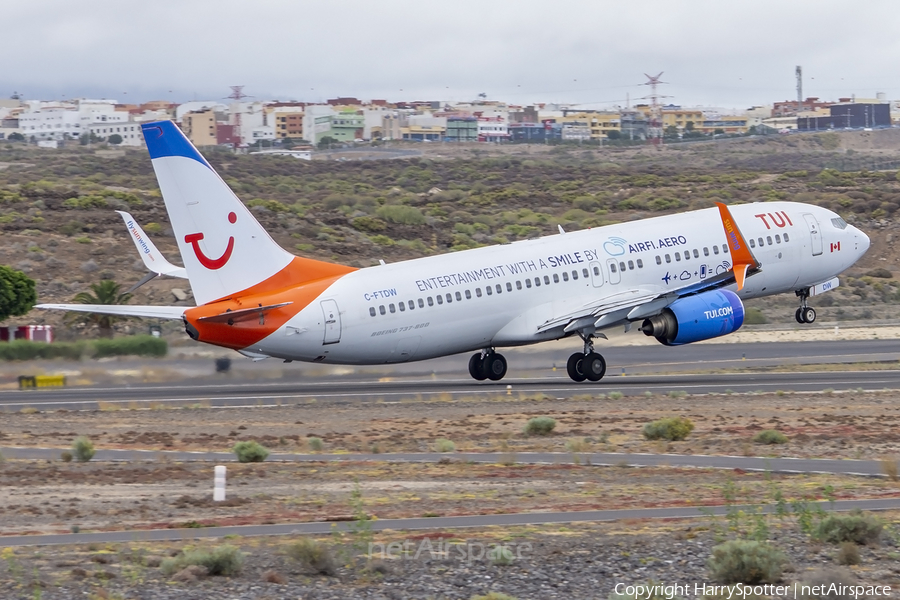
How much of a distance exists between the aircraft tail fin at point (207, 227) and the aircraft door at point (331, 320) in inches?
52.5

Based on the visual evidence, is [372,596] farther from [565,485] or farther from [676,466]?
[676,466]

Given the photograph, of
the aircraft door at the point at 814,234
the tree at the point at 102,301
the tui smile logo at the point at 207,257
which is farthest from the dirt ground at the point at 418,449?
the tree at the point at 102,301

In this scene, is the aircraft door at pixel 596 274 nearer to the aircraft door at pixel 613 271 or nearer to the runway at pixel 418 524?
the aircraft door at pixel 613 271

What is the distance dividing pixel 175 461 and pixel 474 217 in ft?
231

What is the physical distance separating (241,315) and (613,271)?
39.8 ft

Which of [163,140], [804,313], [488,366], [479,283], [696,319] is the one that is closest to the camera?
[163,140]

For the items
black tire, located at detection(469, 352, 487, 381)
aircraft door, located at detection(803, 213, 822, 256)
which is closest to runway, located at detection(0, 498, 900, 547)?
black tire, located at detection(469, 352, 487, 381)

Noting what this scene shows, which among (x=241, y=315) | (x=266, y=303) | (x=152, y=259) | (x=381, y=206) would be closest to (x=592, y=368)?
(x=266, y=303)

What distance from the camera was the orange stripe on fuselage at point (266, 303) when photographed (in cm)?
3306

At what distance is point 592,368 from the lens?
39188 mm

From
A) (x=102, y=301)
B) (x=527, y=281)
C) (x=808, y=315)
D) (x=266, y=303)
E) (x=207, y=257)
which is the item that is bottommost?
(x=808, y=315)

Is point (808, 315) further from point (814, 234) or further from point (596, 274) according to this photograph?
point (596, 274)

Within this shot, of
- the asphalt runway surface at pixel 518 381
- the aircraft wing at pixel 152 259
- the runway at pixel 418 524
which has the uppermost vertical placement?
the aircraft wing at pixel 152 259

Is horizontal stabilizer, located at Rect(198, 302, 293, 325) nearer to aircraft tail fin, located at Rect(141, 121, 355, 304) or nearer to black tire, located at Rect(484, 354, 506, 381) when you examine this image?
aircraft tail fin, located at Rect(141, 121, 355, 304)
